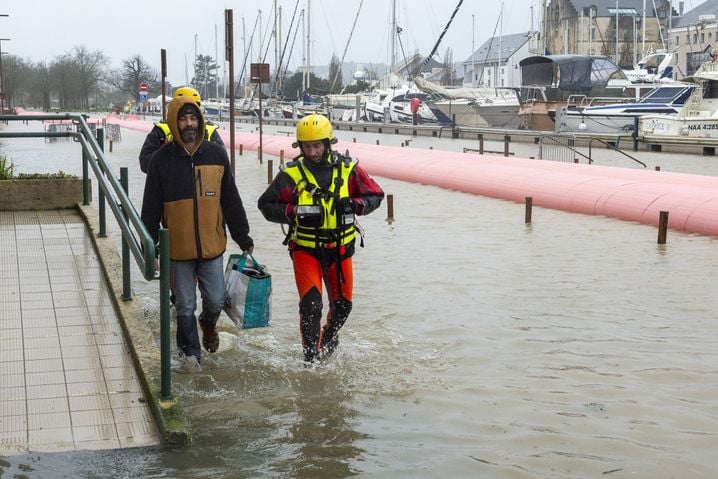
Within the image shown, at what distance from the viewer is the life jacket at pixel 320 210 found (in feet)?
23.0

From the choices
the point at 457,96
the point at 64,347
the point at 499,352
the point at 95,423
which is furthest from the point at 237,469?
the point at 457,96

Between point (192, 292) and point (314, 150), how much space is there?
49.2 inches

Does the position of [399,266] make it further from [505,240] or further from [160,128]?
[160,128]

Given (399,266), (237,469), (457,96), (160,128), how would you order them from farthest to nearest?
(457,96)
(399,266)
(160,128)
(237,469)

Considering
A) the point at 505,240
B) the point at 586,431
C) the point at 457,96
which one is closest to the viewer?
the point at 586,431

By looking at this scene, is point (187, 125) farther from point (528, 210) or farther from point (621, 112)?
A: point (621, 112)

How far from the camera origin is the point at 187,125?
671cm

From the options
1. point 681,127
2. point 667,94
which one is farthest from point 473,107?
point 681,127

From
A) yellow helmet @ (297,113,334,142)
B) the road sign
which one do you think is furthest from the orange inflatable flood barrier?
yellow helmet @ (297,113,334,142)

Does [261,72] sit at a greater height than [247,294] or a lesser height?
greater

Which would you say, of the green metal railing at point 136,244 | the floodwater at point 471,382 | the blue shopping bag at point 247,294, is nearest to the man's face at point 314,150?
the blue shopping bag at point 247,294

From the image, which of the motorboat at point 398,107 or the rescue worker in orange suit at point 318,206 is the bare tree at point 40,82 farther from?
the rescue worker in orange suit at point 318,206

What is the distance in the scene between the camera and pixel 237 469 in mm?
5684

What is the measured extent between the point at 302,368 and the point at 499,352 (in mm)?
1828
